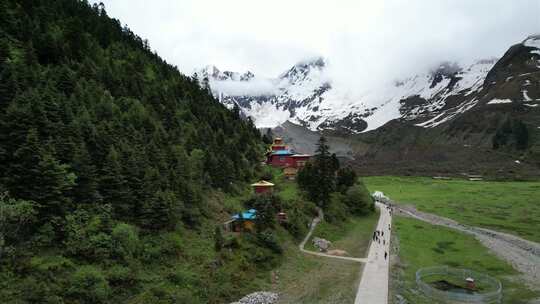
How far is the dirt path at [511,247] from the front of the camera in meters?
49.2

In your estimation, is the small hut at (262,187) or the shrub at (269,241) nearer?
the shrub at (269,241)

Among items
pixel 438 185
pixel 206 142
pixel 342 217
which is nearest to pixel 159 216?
pixel 206 142

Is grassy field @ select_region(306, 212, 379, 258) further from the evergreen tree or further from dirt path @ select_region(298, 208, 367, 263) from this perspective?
the evergreen tree

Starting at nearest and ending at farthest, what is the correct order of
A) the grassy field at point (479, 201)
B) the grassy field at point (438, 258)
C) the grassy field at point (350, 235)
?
the grassy field at point (438, 258)
the grassy field at point (350, 235)
the grassy field at point (479, 201)

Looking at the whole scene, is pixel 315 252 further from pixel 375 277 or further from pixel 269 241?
pixel 375 277

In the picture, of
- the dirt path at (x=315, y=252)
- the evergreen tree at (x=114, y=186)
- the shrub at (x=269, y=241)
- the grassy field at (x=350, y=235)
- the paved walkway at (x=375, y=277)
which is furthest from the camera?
the grassy field at (x=350, y=235)

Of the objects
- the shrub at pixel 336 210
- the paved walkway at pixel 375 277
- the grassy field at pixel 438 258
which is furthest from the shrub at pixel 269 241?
the shrub at pixel 336 210

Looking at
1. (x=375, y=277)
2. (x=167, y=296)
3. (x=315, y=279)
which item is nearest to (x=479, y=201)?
(x=375, y=277)

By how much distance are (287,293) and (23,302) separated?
2309 cm

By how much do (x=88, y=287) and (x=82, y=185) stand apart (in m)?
9.23

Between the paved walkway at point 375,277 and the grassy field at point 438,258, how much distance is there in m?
1.21

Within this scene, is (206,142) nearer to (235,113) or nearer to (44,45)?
(44,45)

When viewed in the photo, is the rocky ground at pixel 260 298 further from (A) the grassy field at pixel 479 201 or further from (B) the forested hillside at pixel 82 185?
(A) the grassy field at pixel 479 201

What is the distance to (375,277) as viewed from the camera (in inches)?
1694
